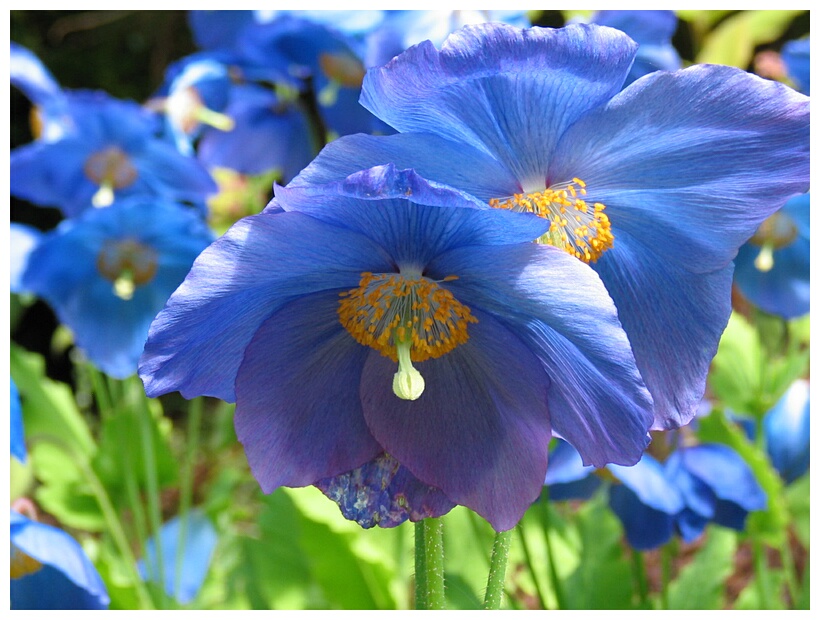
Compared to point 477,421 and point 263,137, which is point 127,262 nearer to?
point 263,137

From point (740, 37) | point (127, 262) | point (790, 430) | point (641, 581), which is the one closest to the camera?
point (641, 581)

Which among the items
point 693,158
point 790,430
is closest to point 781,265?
point 790,430

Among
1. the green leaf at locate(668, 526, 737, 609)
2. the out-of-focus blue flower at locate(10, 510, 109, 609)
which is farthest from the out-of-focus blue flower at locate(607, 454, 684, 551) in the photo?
the out-of-focus blue flower at locate(10, 510, 109, 609)

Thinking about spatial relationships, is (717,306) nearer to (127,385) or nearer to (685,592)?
(685,592)

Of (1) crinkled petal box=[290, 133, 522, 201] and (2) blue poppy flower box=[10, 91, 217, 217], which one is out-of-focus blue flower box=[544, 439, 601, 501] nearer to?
(1) crinkled petal box=[290, 133, 522, 201]

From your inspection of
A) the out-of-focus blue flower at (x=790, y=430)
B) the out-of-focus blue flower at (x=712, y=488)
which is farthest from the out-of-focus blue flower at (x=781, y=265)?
the out-of-focus blue flower at (x=712, y=488)
